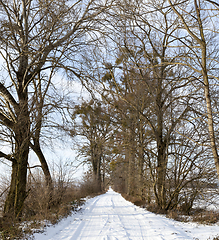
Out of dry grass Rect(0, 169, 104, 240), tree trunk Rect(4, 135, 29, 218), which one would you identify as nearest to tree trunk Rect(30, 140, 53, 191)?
dry grass Rect(0, 169, 104, 240)

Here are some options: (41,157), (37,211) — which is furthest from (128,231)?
(41,157)

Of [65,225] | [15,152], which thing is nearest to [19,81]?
[15,152]

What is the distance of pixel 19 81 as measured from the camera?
29.6 feet

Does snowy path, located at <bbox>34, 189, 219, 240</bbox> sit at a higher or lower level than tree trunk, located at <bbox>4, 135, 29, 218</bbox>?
lower

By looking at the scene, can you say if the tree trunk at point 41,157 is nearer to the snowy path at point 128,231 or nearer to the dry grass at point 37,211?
the dry grass at point 37,211

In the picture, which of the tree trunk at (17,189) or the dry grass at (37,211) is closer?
the dry grass at (37,211)

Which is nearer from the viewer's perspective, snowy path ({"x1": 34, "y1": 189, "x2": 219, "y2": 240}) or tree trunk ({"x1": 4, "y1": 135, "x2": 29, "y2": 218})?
snowy path ({"x1": 34, "y1": 189, "x2": 219, "y2": 240})

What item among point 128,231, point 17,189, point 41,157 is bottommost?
point 128,231

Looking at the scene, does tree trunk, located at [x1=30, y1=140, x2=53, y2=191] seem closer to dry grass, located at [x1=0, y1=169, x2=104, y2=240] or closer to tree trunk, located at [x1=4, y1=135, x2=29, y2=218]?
dry grass, located at [x1=0, y1=169, x2=104, y2=240]

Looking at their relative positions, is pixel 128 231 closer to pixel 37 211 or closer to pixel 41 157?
pixel 37 211

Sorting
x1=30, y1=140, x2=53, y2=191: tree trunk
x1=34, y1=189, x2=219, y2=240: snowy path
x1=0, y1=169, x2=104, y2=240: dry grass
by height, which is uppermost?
x1=30, y1=140, x2=53, y2=191: tree trunk

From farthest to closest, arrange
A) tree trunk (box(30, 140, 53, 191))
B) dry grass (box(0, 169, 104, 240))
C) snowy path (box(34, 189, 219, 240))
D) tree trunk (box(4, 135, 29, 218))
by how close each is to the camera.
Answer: tree trunk (box(30, 140, 53, 191)) → tree trunk (box(4, 135, 29, 218)) → snowy path (box(34, 189, 219, 240)) → dry grass (box(0, 169, 104, 240))

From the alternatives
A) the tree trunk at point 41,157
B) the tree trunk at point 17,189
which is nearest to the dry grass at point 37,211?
the tree trunk at point 17,189

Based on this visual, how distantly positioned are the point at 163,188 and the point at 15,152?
6.61 metres
